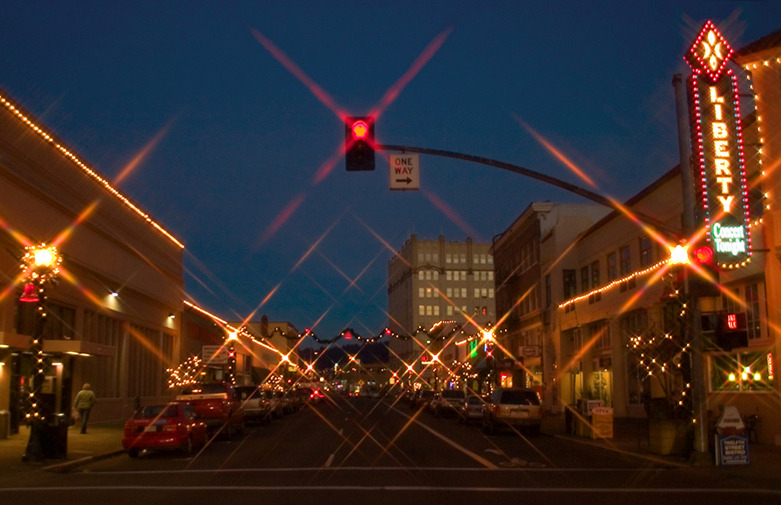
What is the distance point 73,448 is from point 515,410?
15147 millimetres

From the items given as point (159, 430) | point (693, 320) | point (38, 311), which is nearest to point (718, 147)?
point (693, 320)

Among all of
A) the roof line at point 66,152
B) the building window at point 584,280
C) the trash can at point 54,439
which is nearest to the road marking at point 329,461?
the trash can at point 54,439

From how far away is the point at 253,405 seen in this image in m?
38.8

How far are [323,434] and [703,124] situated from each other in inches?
668

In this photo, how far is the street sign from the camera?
55.4 ft

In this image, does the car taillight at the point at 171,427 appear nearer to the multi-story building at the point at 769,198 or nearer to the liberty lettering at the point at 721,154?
the liberty lettering at the point at 721,154

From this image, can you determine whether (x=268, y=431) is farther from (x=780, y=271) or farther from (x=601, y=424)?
(x=780, y=271)

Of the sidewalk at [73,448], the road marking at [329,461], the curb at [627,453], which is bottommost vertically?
the curb at [627,453]

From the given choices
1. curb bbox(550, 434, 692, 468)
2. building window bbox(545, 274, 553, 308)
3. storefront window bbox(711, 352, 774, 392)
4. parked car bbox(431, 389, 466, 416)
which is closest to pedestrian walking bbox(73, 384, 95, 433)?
curb bbox(550, 434, 692, 468)

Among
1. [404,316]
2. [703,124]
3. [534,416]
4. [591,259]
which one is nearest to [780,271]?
[703,124]

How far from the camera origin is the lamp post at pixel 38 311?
1928cm

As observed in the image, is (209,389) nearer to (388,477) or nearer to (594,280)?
(388,477)

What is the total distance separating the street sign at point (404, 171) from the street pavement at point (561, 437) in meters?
8.53

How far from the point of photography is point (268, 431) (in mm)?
33656
